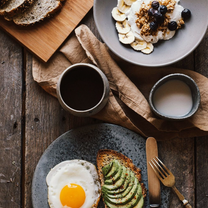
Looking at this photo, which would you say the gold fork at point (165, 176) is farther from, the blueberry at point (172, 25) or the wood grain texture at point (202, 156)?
the blueberry at point (172, 25)

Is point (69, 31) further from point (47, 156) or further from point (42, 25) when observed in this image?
point (47, 156)

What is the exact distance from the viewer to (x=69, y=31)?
87.6 inches

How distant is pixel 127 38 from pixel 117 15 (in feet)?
0.60

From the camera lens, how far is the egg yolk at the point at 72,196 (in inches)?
83.8

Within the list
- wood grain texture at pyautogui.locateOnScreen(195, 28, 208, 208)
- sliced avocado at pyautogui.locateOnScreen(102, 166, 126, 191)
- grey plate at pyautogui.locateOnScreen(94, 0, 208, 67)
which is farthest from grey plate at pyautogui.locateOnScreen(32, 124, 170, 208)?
grey plate at pyautogui.locateOnScreen(94, 0, 208, 67)

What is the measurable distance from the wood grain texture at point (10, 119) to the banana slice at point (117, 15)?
0.74 m

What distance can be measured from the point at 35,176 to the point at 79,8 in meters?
1.25

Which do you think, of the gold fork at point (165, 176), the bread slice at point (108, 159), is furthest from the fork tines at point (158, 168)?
the bread slice at point (108, 159)

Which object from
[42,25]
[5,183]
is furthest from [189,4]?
[5,183]

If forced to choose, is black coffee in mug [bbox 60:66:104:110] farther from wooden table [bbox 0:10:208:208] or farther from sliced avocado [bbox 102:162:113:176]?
sliced avocado [bbox 102:162:113:176]

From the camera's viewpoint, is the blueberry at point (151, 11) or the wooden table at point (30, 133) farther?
the wooden table at point (30, 133)

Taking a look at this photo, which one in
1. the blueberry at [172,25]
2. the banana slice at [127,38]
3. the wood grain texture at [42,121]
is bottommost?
the wood grain texture at [42,121]

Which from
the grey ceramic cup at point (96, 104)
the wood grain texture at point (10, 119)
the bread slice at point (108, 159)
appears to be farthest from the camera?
the wood grain texture at point (10, 119)

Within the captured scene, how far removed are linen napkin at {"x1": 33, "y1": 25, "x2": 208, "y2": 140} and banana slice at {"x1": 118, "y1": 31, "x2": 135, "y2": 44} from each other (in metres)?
0.13
